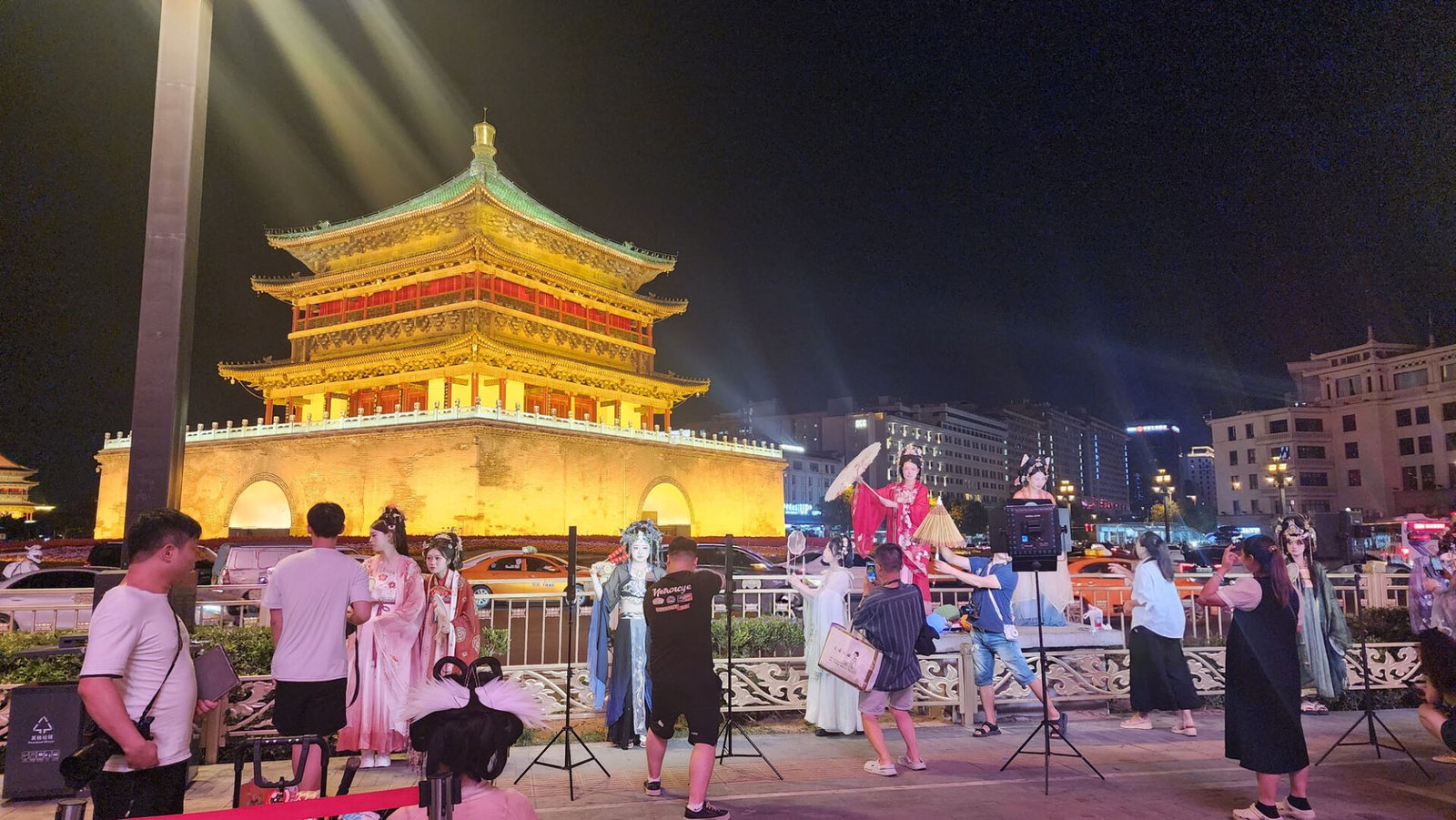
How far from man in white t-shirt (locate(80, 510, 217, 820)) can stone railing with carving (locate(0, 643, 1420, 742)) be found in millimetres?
3732

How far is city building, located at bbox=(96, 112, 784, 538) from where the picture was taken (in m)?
28.7

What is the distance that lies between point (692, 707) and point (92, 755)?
3.06 m

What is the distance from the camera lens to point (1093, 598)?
15914 mm

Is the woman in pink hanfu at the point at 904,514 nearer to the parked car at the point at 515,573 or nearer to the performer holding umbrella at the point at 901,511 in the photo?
the performer holding umbrella at the point at 901,511

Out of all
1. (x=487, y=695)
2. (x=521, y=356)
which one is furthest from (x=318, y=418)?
(x=487, y=695)

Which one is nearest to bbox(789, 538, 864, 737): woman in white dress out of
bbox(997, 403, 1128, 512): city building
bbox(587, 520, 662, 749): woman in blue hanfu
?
bbox(587, 520, 662, 749): woman in blue hanfu

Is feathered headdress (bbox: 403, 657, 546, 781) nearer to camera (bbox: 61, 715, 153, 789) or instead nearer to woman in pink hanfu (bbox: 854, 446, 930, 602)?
camera (bbox: 61, 715, 153, 789)

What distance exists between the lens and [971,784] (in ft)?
18.9

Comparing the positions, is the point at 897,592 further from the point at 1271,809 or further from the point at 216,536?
the point at 216,536

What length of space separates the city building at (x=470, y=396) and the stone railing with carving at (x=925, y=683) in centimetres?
2113

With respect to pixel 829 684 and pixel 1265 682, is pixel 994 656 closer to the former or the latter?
pixel 829 684

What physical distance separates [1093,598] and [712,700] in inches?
515

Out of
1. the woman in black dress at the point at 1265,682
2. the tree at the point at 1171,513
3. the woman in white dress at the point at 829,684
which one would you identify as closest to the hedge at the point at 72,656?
the woman in white dress at the point at 829,684

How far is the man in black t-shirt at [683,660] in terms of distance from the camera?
510 centimetres
